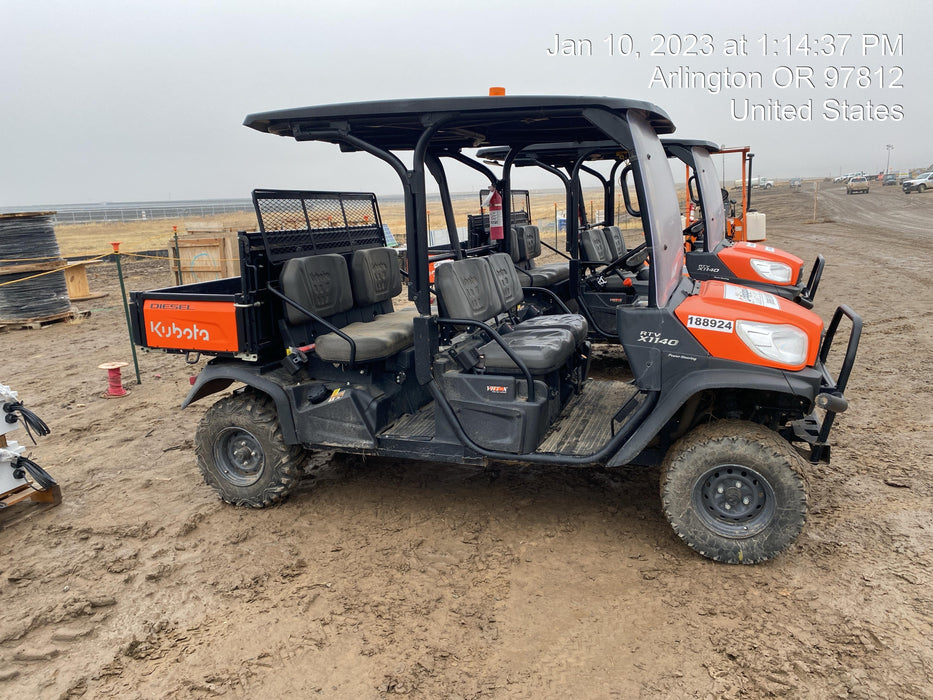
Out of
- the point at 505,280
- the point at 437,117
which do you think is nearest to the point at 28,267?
the point at 505,280

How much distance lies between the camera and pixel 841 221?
25984mm

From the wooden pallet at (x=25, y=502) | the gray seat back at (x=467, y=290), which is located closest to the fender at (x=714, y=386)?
the gray seat back at (x=467, y=290)

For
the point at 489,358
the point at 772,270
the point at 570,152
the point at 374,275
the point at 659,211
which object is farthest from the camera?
the point at 570,152

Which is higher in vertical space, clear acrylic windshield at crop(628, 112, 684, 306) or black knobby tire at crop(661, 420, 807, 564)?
clear acrylic windshield at crop(628, 112, 684, 306)

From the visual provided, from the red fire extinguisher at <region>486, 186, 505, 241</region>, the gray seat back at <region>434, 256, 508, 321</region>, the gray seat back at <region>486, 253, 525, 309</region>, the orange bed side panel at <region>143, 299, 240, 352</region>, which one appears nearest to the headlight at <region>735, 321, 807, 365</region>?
the gray seat back at <region>434, 256, 508, 321</region>

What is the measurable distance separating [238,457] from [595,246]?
4906mm

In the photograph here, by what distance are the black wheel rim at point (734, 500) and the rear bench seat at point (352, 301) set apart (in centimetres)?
201

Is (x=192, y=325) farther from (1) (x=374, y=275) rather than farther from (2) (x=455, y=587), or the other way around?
Answer: (2) (x=455, y=587)

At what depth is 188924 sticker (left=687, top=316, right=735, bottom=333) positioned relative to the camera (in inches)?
134

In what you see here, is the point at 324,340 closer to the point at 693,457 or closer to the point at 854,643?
the point at 693,457

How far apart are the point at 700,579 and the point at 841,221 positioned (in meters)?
26.7

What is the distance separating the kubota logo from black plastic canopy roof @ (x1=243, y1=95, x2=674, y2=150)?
1.30 m

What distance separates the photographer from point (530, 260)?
8703mm

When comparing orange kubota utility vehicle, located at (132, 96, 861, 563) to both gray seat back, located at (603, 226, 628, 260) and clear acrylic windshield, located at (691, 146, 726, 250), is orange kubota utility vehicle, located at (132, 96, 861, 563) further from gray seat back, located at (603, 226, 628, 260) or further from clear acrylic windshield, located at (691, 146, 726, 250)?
gray seat back, located at (603, 226, 628, 260)
